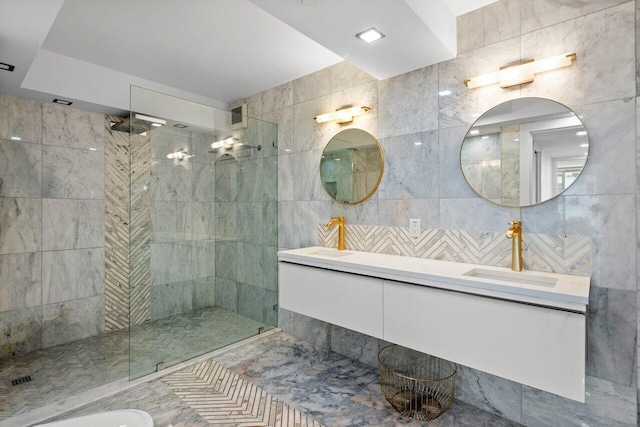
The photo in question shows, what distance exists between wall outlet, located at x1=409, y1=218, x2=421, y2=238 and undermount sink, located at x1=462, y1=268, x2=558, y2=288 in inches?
19.9

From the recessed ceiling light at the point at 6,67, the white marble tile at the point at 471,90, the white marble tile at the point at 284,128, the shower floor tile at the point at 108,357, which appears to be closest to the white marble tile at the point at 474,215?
the white marble tile at the point at 471,90

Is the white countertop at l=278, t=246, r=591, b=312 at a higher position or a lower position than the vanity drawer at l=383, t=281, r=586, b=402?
higher

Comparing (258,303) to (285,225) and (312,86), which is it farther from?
(312,86)

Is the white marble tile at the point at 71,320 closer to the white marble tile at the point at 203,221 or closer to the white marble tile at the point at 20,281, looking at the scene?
the white marble tile at the point at 20,281

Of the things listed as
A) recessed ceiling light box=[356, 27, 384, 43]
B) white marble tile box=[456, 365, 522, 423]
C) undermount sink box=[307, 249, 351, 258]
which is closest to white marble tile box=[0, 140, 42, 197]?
undermount sink box=[307, 249, 351, 258]

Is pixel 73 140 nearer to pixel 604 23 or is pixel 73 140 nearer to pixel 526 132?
pixel 526 132

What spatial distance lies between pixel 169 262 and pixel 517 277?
2.41m

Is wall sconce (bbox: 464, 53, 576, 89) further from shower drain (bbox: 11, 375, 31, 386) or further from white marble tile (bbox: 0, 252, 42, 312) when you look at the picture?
white marble tile (bbox: 0, 252, 42, 312)

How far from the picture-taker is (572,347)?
1419 millimetres

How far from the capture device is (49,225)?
310 cm

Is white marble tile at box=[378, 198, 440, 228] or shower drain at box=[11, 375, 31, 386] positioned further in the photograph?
shower drain at box=[11, 375, 31, 386]

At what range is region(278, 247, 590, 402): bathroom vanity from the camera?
4.75ft

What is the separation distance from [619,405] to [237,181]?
2.91m

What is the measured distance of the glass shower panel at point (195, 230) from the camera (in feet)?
7.99
